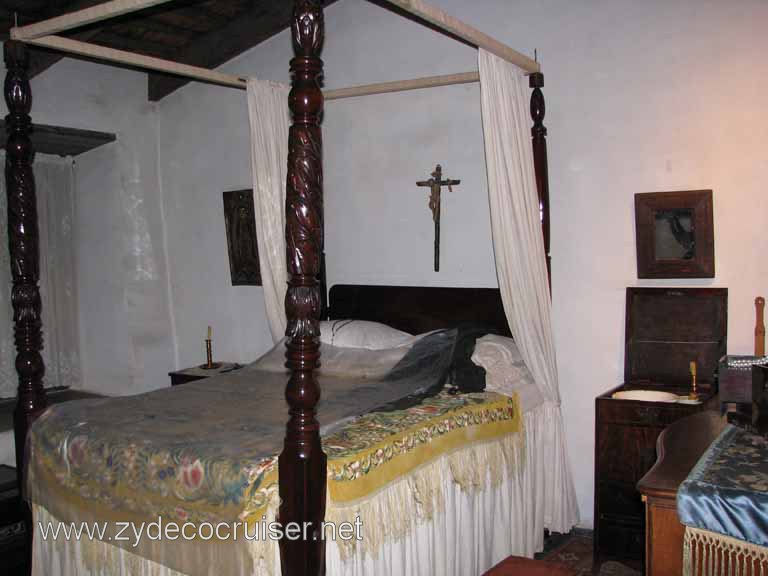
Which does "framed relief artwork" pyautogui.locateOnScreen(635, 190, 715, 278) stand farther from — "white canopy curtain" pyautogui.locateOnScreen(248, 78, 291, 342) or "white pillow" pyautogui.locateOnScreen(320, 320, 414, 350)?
"white canopy curtain" pyautogui.locateOnScreen(248, 78, 291, 342)

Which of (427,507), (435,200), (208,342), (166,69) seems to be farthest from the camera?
(208,342)

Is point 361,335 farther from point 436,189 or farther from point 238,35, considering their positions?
point 238,35

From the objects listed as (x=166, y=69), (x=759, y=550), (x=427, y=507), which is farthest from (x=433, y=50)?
(x=759, y=550)

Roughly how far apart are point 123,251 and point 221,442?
129 inches

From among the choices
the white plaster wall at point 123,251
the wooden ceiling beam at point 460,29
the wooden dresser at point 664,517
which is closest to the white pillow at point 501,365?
the wooden ceiling beam at point 460,29

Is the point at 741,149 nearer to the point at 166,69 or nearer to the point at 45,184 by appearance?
the point at 166,69

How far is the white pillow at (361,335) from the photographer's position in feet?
13.2

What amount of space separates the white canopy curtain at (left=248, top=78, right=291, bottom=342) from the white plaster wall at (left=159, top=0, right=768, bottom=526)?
0.83 metres

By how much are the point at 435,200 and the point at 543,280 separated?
967mm

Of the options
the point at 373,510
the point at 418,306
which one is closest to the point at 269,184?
the point at 418,306

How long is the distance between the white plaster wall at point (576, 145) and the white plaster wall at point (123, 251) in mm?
769

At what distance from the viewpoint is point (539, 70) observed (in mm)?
3857

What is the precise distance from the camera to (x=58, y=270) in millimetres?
5586

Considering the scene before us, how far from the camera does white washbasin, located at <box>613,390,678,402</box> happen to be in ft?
11.3
